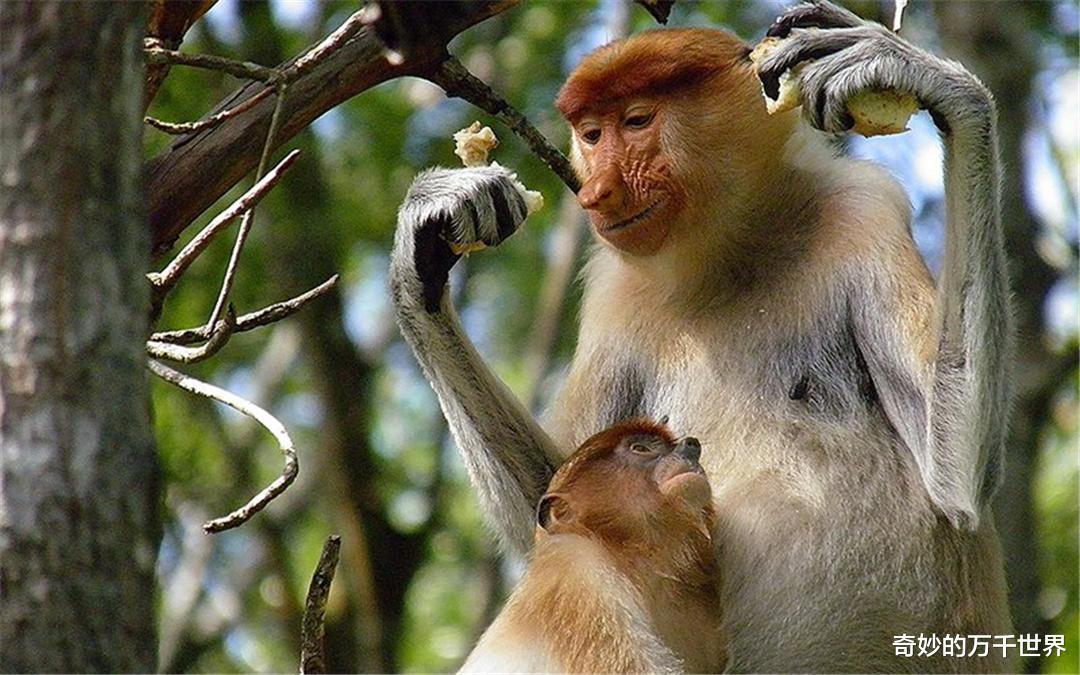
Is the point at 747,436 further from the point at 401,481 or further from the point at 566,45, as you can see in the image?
the point at 401,481

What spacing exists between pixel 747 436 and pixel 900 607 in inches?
27.2

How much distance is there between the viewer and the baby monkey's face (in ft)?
14.6

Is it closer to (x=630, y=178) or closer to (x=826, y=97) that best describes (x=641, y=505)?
(x=630, y=178)

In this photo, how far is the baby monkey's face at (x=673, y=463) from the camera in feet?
14.6

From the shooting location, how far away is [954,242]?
4.41m

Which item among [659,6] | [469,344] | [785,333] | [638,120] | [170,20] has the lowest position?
[785,333]

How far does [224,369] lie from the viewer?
461 inches

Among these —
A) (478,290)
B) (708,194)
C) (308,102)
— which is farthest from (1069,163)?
(308,102)

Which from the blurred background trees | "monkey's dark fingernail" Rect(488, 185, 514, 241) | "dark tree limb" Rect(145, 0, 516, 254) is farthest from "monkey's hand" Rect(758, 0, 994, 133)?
the blurred background trees

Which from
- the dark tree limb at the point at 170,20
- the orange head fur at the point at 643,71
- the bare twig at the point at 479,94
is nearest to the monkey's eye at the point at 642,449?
the bare twig at the point at 479,94

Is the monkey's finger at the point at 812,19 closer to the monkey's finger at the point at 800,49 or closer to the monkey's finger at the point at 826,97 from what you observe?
the monkey's finger at the point at 800,49

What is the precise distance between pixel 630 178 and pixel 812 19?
734 mm

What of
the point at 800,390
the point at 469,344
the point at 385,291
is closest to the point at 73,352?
the point at 469,344

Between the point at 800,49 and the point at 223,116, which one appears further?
the point at 800,49
